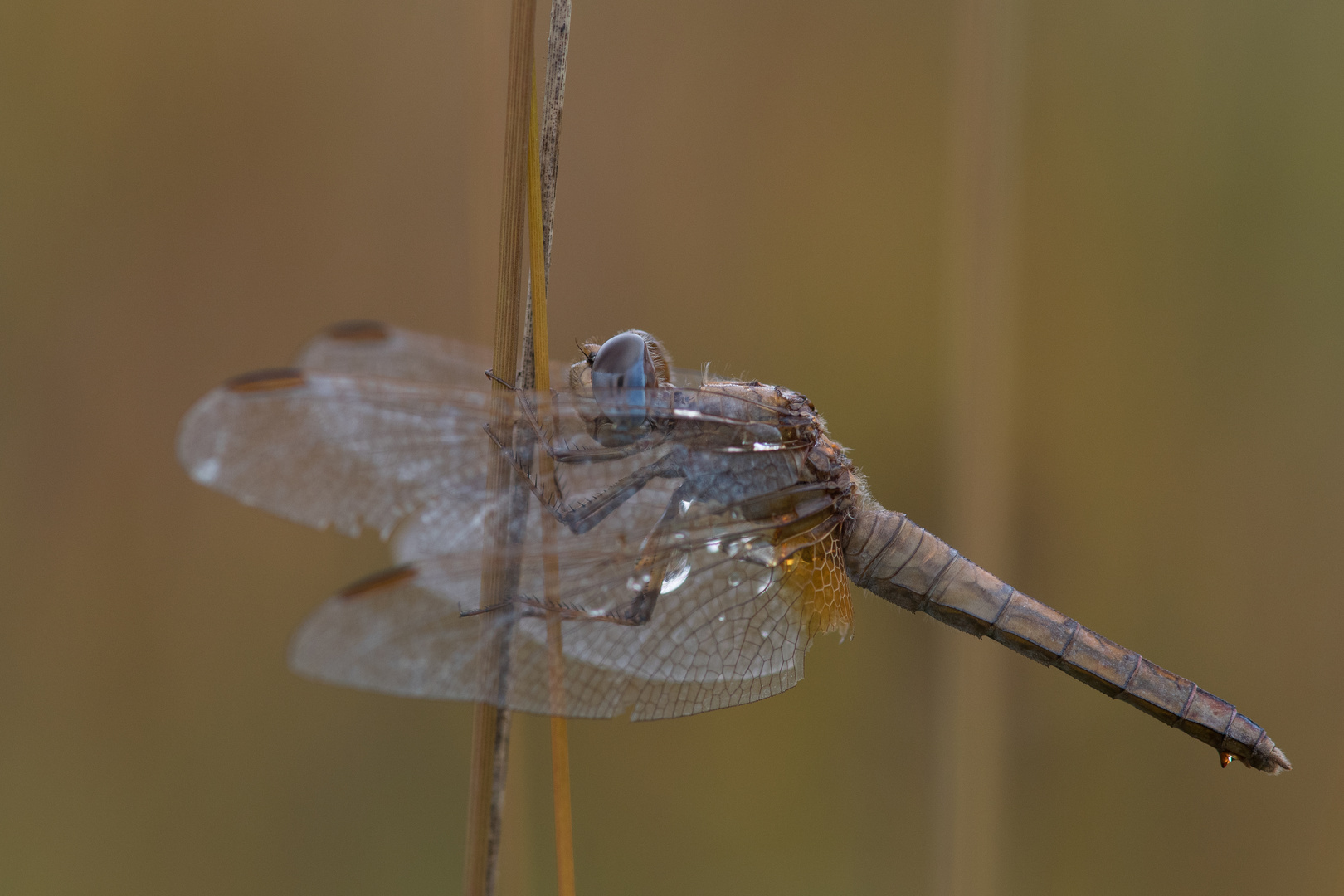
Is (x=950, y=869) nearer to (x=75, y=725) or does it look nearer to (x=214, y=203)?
(x=75, y=725)

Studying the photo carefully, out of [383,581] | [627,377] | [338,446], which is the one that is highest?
[627,377]

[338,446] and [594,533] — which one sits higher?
[338,446]

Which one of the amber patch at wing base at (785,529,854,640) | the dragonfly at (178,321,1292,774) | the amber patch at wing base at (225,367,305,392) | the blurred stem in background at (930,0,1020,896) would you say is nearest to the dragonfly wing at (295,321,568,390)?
the dragonfly at (178,321,1292,774)

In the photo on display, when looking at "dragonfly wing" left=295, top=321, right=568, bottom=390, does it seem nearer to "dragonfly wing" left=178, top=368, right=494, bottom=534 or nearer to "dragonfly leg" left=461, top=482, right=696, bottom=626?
"dragonfly wing" left=178, top=368, right=494, bottom=534

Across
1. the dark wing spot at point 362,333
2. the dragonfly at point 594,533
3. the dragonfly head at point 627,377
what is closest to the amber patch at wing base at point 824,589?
the dragonfly at point 594,533

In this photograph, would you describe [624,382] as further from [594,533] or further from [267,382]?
[267,382]

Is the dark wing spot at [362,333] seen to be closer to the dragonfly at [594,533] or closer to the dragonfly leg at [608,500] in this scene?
the dragonfly at [594,533]

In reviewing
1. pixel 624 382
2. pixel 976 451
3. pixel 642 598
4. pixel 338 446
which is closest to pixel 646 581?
pixel 642 598

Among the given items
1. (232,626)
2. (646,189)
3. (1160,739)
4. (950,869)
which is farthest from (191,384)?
(1160,739)
